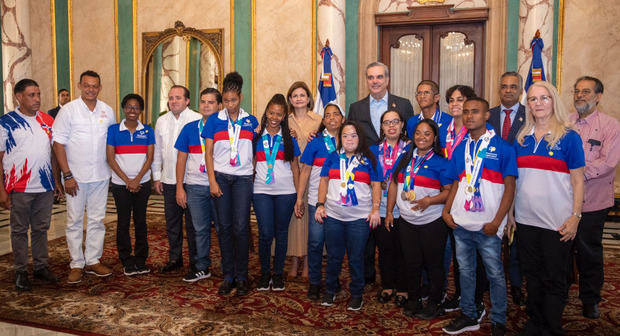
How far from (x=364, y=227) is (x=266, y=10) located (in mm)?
6032

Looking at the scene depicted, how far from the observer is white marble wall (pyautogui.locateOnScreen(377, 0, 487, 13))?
7645mm

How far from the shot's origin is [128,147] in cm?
419

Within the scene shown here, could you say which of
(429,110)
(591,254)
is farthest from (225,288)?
(591,254)

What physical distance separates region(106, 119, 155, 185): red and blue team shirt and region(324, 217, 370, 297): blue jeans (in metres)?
1.84

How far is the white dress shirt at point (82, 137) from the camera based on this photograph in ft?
13.0

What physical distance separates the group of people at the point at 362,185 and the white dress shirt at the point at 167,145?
1 cm

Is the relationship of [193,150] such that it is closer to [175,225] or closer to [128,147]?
[128,147]

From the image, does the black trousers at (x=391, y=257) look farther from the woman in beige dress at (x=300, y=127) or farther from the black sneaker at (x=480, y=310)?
the woman in beige dress at (x=300, y=127)

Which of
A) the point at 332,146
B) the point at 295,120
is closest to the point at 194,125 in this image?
the point at 295,120

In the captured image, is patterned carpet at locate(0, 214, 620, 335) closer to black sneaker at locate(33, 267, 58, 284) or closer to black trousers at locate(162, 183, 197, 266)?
black sneaker at locate(33, 267, 58, 284)

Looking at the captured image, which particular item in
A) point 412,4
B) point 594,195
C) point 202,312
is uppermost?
point 412,4

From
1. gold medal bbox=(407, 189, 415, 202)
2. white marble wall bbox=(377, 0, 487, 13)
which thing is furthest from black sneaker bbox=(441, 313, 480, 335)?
white marble wall bbox=(377, 0, 487, 13)

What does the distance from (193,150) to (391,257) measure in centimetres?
179

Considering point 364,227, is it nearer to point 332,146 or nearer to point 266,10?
point 332,146
